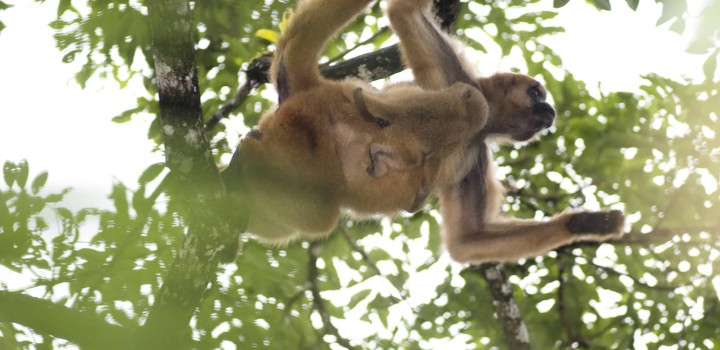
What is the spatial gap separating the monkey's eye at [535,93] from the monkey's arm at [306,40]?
187cm

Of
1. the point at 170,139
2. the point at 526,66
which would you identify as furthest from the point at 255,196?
the point at 526,66

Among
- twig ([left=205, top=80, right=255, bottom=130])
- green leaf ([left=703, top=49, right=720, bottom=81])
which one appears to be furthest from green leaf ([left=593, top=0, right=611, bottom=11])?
twig ([left=205, top=80, right=255, bottom=130])

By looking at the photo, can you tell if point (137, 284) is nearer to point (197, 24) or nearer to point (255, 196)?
point (255, 196)

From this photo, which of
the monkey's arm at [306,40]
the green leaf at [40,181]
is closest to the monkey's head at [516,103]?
the monkey's arm at [306,40]

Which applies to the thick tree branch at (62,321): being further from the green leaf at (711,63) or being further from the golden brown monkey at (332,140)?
the green leaf at (711,63)

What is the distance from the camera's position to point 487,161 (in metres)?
7.40

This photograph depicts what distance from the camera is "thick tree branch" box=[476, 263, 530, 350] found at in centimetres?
812

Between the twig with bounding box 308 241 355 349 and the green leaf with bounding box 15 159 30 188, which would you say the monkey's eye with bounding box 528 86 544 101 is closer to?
the twig with bounding box 308 241 355 349

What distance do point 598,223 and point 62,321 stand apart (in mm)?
4231

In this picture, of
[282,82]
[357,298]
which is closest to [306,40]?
[282,82]

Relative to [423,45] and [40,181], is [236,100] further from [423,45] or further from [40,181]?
[40,181]

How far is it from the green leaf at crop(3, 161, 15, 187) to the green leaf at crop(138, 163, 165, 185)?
26.9 inches

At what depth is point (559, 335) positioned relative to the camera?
8.92 metres

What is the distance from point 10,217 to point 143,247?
533 millimetres
